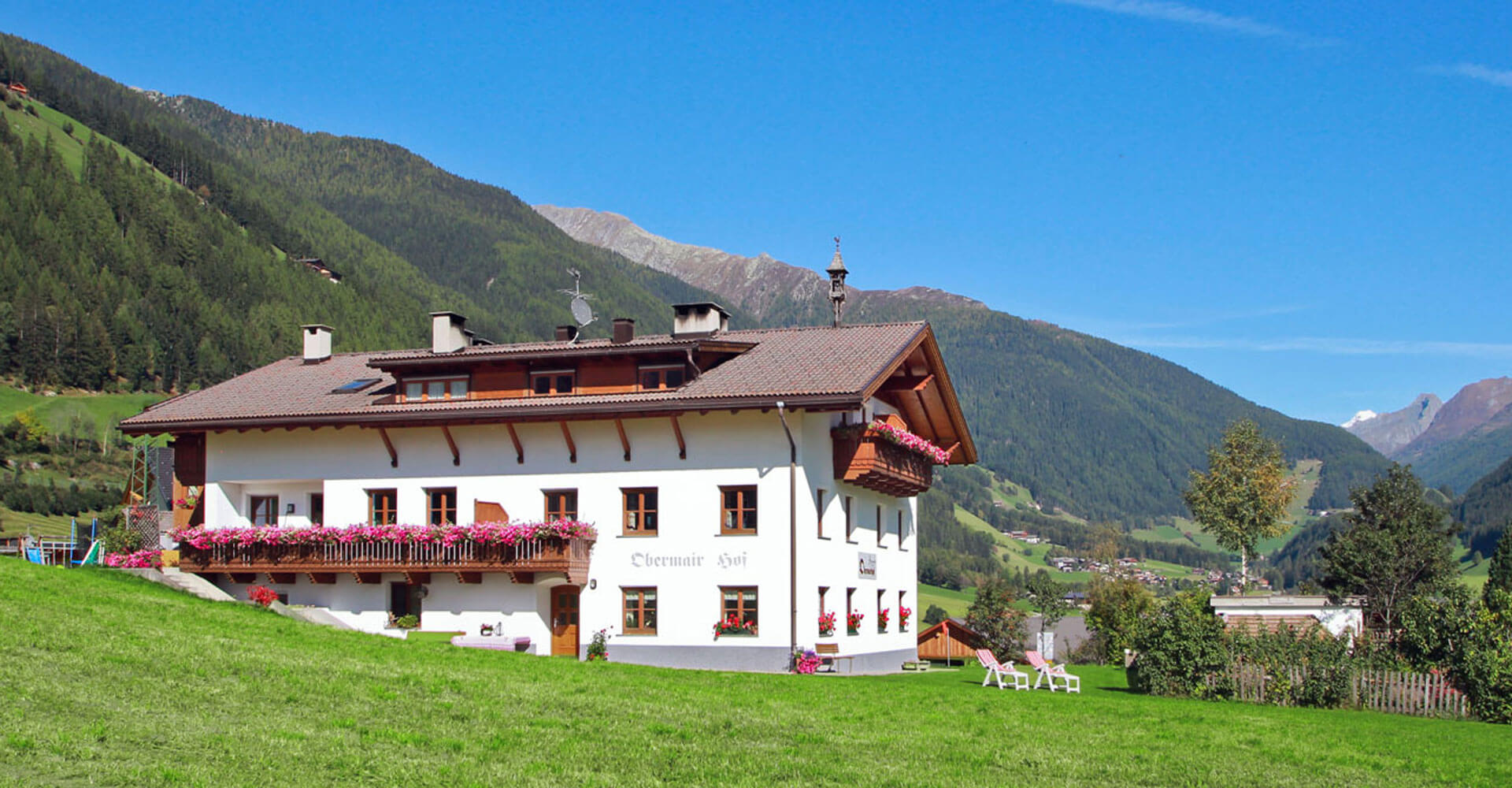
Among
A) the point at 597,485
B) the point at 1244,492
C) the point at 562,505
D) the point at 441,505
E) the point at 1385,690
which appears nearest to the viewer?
the point at 1385,690

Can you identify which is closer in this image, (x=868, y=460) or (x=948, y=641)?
(x=868, y=460)

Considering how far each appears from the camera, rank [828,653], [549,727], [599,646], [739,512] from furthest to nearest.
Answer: [739,512], [599,646], [828,653], [549,727]

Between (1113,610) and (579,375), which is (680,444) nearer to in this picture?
(579,375)

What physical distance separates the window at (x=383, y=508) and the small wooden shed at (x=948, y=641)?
25649 mm

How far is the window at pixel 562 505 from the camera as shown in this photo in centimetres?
3797

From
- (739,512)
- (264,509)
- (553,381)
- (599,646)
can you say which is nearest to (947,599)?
(264,509)

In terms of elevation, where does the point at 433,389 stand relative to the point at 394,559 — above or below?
above

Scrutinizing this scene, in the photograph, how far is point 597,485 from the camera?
37625 millimetres

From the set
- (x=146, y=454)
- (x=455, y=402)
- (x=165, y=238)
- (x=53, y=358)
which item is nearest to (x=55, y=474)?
(x=53, y=358)

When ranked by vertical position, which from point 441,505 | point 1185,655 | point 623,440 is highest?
point 623,440

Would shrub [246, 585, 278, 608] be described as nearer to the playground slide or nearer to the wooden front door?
the playground slide

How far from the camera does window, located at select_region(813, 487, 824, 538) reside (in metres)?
36.2

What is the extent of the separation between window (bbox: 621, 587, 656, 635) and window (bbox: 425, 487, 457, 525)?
5.87 m

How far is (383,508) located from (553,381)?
6.14 m
